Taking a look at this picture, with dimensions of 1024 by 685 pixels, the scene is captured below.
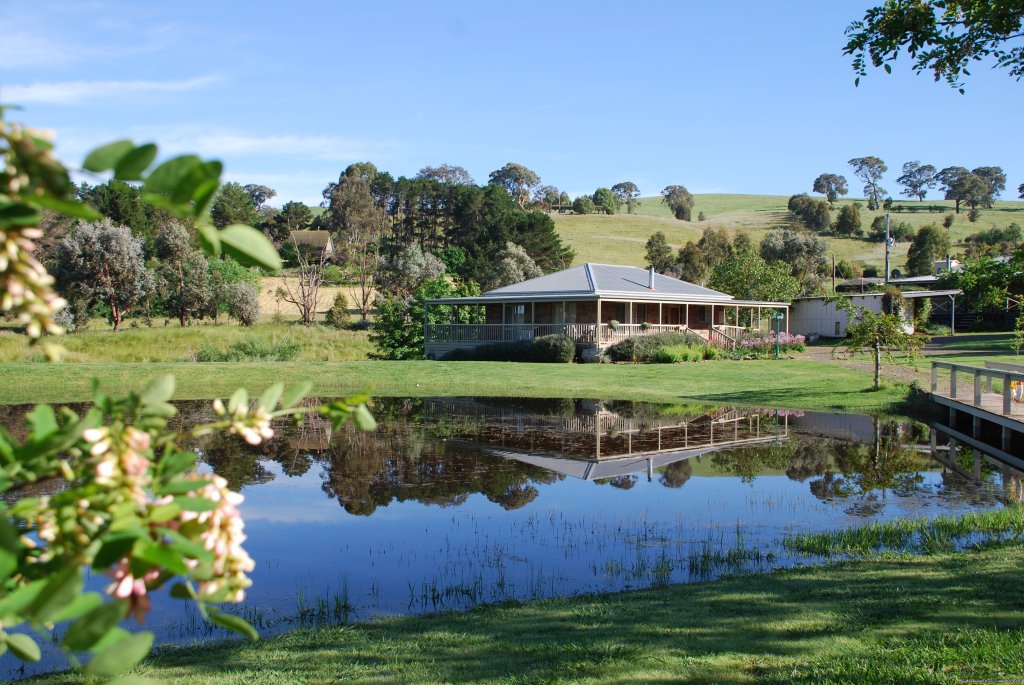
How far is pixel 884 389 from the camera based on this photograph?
77.7 feet

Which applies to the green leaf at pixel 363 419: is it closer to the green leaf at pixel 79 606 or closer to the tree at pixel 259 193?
the green leaf at pixel 79 606

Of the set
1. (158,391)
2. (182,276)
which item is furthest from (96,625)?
(182,276)

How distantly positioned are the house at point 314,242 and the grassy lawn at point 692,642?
210 ft

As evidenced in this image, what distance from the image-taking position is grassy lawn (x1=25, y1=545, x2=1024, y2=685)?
488 centimetres

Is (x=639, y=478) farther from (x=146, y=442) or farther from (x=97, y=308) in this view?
(x=97, y=308)

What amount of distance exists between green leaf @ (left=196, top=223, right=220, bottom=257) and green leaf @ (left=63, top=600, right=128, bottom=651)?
518mm

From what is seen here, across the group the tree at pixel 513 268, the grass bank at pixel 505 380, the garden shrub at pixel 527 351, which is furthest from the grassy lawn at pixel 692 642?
the tree at pixel 513 268

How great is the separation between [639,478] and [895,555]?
19.0ft

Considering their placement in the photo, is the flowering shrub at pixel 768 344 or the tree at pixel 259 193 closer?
the flowering shrub at pixel 768 344

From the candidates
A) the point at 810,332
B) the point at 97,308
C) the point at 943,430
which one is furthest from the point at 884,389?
the point at 97,308

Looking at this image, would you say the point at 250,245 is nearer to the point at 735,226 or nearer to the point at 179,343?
the point at 179,343

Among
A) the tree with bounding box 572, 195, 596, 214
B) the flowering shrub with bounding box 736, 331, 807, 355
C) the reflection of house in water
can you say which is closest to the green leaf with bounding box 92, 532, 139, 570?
the reflection of house in water

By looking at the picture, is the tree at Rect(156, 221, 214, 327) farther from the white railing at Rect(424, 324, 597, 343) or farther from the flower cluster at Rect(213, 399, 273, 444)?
the flower cluster at Rect(213, 399, 273, 444)

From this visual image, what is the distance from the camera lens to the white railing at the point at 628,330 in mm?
36438
